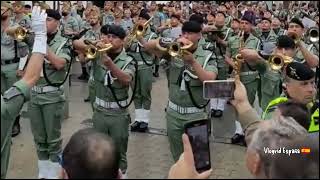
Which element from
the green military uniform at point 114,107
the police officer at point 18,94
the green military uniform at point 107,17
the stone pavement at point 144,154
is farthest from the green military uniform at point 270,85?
the green military uniform at point 107,17

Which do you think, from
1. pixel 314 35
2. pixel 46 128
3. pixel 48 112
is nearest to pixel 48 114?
pixel 48 112

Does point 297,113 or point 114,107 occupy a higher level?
point 297,113

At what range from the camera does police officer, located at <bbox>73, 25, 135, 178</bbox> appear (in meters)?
5.70

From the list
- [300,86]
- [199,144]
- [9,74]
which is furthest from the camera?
[9,74]

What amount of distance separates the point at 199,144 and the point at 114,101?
3143 mm

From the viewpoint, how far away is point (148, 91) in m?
9.04

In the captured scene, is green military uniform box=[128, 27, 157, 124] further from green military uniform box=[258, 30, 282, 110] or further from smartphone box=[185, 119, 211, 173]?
smartphone box=[185, 119, 211, 173]

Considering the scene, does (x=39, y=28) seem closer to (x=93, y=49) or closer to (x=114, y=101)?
(x=93, y=49)

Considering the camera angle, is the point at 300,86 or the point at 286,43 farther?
the point at 286,43

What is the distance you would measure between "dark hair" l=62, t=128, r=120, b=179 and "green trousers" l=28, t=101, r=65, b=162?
3.71 meters

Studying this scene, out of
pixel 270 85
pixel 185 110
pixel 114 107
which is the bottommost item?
pixel 270 85

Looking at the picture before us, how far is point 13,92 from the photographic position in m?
3.24

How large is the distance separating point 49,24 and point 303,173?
469cm

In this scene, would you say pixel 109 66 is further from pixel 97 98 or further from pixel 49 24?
pixel 49 24
